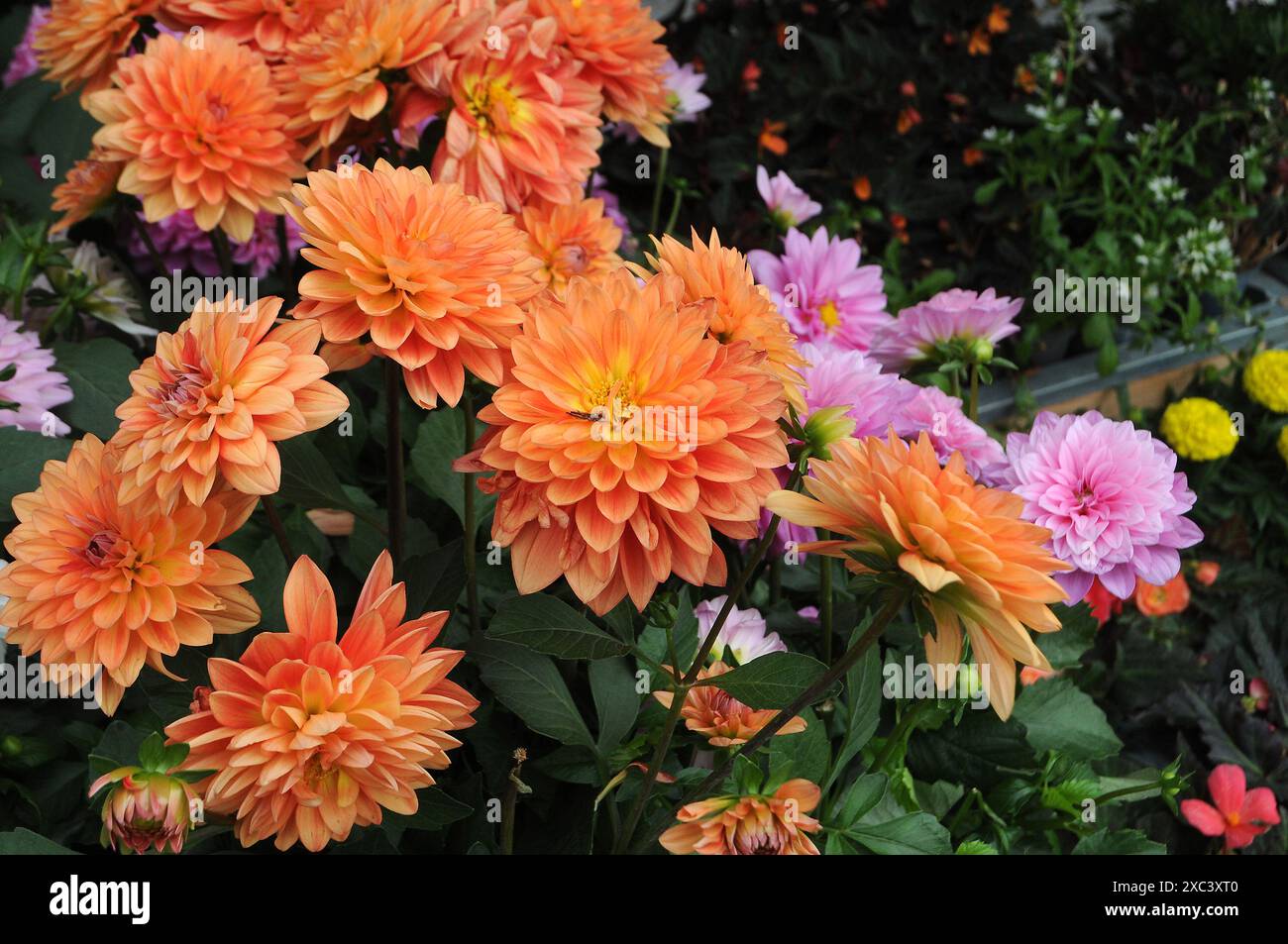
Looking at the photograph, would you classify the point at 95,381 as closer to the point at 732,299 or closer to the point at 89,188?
the point at 89,188

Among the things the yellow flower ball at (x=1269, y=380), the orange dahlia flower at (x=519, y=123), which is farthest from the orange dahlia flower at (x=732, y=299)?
the yellow flower ball at (x=1269, y=380)

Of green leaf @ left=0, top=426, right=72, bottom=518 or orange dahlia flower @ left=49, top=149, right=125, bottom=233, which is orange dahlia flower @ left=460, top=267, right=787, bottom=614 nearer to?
green leaf @ left=0, top=426, right=72, bottom=518

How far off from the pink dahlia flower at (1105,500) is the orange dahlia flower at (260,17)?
705 millimetres

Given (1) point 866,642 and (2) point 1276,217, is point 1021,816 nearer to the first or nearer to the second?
(1) point 866,642

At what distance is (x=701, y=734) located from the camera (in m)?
0.84

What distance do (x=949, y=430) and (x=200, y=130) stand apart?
0.67 metres

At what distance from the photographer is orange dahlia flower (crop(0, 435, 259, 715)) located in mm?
679

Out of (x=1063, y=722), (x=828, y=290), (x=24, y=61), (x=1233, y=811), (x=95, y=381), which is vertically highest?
(x=24, y=61)

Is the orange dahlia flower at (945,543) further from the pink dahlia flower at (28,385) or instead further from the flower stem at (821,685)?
the pink dahlia flower at (28,385)

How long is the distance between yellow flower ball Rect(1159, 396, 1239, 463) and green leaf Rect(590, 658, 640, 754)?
1.18 m

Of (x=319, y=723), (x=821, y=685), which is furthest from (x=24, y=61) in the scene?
(x=821, y=685)

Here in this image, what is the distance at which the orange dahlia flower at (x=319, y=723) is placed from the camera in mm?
617

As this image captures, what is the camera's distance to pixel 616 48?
3.66 ft
